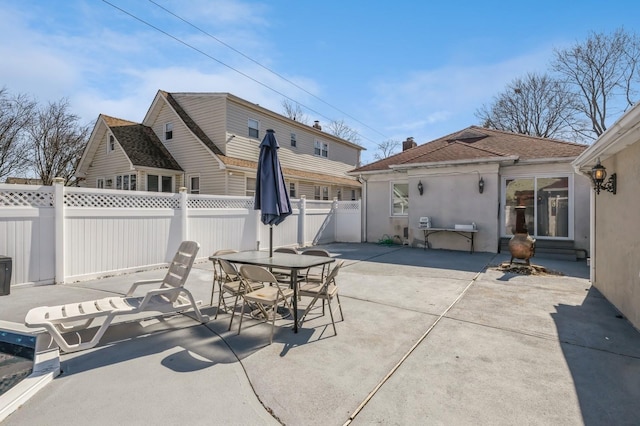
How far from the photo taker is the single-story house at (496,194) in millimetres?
10531

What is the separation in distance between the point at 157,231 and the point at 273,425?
6907 mm

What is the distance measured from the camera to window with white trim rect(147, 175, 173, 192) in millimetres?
15203

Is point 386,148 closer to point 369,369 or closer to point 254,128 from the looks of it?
point 254,128

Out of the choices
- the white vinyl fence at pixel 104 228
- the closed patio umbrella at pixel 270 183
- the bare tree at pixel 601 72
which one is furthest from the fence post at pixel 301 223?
the bare tree at pixel 601 72

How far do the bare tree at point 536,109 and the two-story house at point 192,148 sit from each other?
19.1m

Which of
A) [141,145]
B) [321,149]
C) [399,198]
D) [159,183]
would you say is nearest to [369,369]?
[399,198]

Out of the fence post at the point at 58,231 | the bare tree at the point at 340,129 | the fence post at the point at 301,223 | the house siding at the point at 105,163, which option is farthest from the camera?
the bare tree at the point at 340,129

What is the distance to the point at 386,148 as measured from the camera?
3981 centimetres

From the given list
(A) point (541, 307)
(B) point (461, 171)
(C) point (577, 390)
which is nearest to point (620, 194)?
(A) point (541, 307)

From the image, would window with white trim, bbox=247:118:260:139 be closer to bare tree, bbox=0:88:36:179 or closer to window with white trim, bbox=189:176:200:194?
window with white trim, bbox=189:176:200:194

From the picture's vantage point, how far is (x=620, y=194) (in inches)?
196

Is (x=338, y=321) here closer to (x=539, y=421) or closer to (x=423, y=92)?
(x=539, y=421)

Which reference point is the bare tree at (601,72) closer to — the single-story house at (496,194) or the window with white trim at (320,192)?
the single-story house at (496,194)

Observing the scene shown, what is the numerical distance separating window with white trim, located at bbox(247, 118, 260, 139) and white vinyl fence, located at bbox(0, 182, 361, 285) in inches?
267
